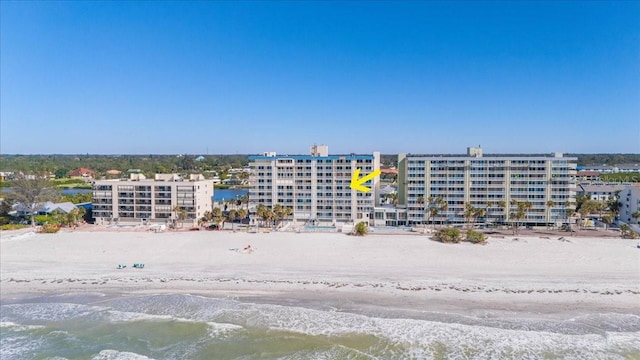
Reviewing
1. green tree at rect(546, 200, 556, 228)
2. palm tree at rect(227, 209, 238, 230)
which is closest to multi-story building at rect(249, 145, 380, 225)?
palm tree at rect(227, 209, 238, 230)

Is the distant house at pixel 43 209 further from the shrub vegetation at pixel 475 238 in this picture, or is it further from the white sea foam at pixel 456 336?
the shrub vegetation at pixel 475 238

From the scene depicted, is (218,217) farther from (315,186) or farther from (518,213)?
(518,213)

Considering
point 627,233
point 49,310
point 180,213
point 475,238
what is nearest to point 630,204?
point 627,233

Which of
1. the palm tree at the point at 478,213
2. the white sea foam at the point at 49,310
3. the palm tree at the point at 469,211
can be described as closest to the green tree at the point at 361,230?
the palm tree at the point at 469,211

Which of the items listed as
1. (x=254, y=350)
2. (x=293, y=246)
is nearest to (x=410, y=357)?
(x=254, y=350)

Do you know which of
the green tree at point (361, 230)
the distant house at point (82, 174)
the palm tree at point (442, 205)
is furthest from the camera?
the distant house at point (82, 174)
